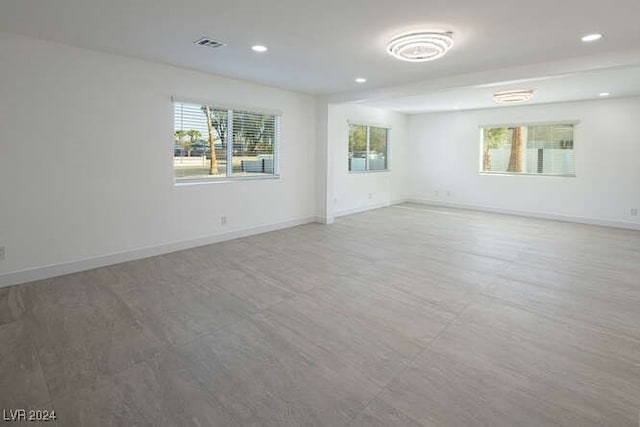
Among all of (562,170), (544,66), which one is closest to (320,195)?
(544,66)

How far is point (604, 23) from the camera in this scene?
300cm

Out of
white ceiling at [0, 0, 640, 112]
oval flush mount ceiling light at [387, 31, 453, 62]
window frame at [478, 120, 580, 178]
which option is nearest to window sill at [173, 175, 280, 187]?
white ceiling at [0, 0, 640, 112]

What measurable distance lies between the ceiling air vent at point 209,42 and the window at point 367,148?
4.34 metres

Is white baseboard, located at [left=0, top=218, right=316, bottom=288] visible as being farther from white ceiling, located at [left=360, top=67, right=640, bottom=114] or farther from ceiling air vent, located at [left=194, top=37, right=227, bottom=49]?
white ceiling, located at [left=360, top=67, right=640, bottom=114]

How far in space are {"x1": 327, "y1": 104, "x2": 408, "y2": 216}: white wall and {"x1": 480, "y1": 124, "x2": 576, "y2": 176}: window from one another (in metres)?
2.03

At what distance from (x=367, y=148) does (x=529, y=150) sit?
3.59 m

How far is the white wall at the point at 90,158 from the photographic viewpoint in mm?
3477

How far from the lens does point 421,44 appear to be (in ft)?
10.5

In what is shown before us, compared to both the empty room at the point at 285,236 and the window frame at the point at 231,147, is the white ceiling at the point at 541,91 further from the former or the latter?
the window frame at the point at 231,147

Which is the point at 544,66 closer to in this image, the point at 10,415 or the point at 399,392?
the point at 399,392

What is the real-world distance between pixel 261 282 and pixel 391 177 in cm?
615

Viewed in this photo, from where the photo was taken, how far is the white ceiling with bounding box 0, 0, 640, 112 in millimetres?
2721

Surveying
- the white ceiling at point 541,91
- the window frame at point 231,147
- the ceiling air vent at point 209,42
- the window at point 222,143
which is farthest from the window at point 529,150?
the ceiling air vent at point 209,42

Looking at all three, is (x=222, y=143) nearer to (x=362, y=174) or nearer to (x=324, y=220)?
(x=324, y=220)
